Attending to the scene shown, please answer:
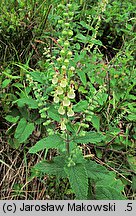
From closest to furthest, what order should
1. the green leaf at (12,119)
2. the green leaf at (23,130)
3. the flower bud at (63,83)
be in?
the flower bud at (63,83), the green leaf at (23,130), the green leaf at (12,119)

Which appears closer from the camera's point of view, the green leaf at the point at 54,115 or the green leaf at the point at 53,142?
the green leaf at the point at 53,142

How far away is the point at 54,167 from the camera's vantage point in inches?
60.9

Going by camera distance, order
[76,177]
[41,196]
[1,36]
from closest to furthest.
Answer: [76,177] < [41,196] < [1,36]

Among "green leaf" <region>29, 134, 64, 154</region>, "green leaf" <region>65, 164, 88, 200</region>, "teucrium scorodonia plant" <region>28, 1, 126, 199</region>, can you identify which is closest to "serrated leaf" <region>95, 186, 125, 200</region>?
"teucrium scorodonia plant" <region>28, 1, 126, 199</region>

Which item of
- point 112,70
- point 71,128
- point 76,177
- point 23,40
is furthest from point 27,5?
point 76,177

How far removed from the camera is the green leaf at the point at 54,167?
1.53 m

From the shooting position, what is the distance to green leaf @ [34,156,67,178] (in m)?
1.53

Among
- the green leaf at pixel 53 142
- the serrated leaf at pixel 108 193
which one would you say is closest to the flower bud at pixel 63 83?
the green leaf at pixel 53 142

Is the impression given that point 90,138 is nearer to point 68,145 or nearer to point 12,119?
point 68,145

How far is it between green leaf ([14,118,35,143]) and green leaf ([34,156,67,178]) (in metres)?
0.35

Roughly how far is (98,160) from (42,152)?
0.36 m

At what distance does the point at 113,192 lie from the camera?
1.58m

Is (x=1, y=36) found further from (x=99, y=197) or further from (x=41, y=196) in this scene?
(x=99, y=197)

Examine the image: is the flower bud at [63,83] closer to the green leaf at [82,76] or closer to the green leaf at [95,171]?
the green leaf at [95,171]
